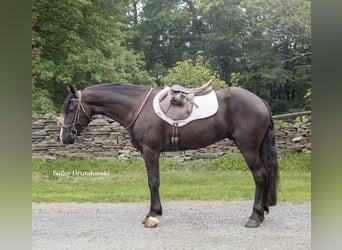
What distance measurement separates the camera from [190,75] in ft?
13.2

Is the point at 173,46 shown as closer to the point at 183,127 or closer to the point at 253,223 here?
the point at 183,127

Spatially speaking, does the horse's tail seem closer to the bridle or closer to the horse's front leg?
the horse's front leg

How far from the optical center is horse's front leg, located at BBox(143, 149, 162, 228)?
3.89 m

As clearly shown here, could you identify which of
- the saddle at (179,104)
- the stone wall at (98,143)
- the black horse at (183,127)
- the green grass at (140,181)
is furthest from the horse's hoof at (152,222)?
the saddle at (179,104)

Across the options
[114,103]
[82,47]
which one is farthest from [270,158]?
[82,47]

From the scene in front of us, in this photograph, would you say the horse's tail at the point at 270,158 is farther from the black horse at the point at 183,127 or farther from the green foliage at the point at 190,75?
the green foliage at the point at 190,75

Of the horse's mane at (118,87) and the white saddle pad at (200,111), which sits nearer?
the white saddle pad at (200,111)

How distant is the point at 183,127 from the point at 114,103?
2.21ft

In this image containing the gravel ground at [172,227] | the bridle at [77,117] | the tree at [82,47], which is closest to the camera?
the gravel ground at [172,227]

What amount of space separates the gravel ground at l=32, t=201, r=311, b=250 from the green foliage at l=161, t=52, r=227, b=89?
1112 millimetres

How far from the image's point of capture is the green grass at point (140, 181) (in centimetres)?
401
